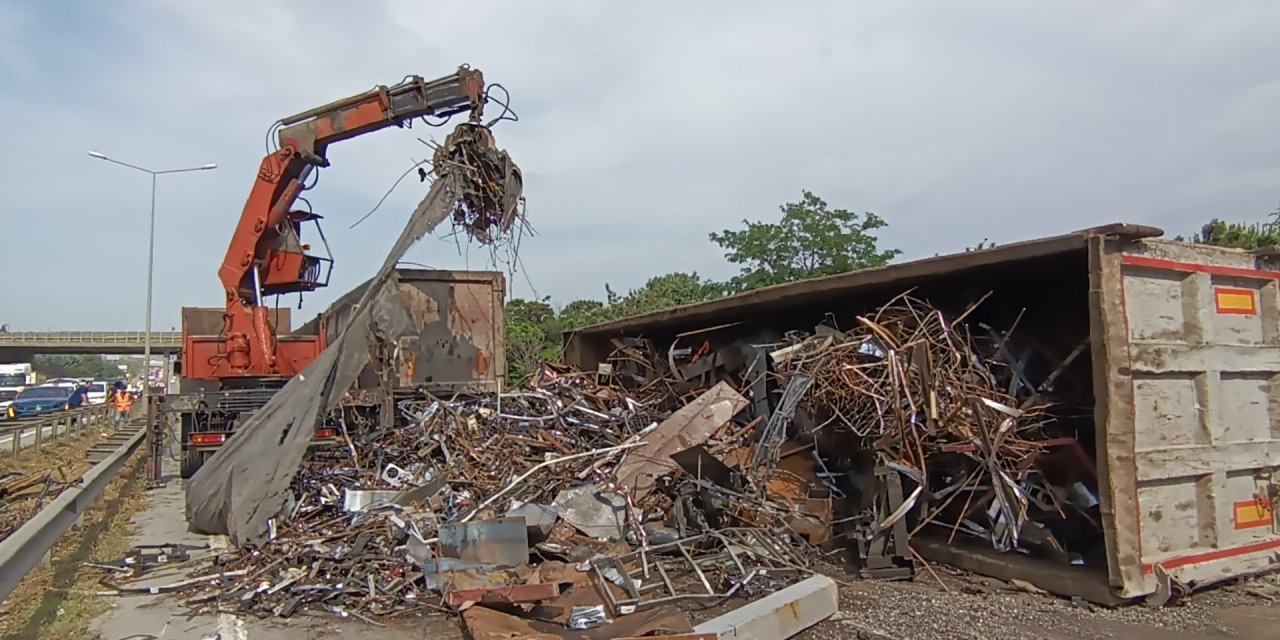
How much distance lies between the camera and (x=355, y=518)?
21.3 ft

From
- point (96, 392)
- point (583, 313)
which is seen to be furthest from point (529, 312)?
point (96, 392)

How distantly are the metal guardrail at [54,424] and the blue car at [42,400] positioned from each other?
5.06 meters

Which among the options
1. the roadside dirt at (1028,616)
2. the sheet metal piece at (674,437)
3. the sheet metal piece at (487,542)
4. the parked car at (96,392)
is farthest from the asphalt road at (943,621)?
the parked car at (96,392)

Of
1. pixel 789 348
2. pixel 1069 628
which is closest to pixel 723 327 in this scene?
pixel 789 348

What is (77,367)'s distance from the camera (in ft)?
434

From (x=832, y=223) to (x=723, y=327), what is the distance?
19502mm

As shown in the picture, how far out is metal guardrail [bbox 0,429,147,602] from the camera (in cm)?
412

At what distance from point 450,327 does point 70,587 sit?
5837mm

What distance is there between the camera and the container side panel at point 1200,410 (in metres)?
5.04

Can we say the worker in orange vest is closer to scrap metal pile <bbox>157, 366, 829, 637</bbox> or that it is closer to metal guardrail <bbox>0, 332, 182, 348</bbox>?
scrap metal pile <bbox>157, 366, 829, 637</bbox>

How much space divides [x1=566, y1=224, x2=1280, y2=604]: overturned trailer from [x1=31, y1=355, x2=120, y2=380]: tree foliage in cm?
12628

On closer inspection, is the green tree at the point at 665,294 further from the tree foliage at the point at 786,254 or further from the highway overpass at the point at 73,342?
the highway overpass at the point at 73,342

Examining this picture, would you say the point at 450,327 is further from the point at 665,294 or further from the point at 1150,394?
the point at 665,294

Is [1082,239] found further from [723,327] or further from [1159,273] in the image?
[723,327]
